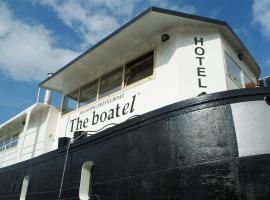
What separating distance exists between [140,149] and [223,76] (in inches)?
88.5

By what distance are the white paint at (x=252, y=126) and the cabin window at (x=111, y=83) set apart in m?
3.31

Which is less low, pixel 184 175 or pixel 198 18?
pixel 198 18

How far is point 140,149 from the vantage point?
14.3 ft

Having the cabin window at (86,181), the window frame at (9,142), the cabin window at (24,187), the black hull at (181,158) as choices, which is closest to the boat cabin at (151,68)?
the cabin window at (86,181)

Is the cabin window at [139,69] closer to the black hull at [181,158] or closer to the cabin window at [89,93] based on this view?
the cabin window at [89,93]

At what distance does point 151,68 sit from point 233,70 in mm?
1656

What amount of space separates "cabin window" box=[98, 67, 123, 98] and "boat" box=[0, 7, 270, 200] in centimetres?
3

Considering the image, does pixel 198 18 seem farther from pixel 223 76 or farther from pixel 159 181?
pixel 159 181

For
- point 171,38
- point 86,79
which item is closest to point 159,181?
point 171,38

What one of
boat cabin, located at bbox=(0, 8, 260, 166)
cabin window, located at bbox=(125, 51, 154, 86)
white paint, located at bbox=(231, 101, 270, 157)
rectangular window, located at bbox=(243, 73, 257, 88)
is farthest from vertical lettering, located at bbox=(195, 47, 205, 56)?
white paint, located at bbox=(231, 101, 270, 157)

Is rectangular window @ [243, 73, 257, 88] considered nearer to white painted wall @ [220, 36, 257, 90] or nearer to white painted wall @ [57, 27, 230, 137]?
white painted wall @ [220, 36, 257, 90]

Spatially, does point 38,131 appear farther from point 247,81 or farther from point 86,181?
point 247,81

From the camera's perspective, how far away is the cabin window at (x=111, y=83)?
22.4ft

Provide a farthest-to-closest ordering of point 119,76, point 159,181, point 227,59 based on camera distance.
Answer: point 119,76
point 227,59
point 159,181
